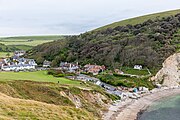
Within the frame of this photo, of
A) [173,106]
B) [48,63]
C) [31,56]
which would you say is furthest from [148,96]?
[31,56]

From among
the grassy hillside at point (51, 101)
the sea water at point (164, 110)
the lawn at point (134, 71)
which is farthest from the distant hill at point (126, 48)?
the grassy hillside at point (51, 101)

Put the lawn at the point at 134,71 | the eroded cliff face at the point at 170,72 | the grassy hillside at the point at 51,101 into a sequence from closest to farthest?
the grassy hillside at the point at 51,101
the eroded cliff face at the point at 170,72
the lawn at the point at 134,71

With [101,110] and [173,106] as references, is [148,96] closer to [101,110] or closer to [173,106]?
[173,106]

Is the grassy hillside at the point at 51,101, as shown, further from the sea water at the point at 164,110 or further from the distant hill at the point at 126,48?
the distant hill at the point at 126,48

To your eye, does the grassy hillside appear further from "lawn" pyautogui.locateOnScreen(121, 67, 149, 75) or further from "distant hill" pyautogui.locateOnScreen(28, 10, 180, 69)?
"distant hill" pyautogui.locateOnScreen(28, 10, 180, 69)

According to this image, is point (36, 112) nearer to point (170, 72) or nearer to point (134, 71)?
point (134, 71)

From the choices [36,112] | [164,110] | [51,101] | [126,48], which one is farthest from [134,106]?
[126,48]

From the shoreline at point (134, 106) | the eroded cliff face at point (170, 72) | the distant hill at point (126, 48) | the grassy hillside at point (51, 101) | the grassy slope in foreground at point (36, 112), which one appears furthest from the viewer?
the distant hill at point (126, 48)
